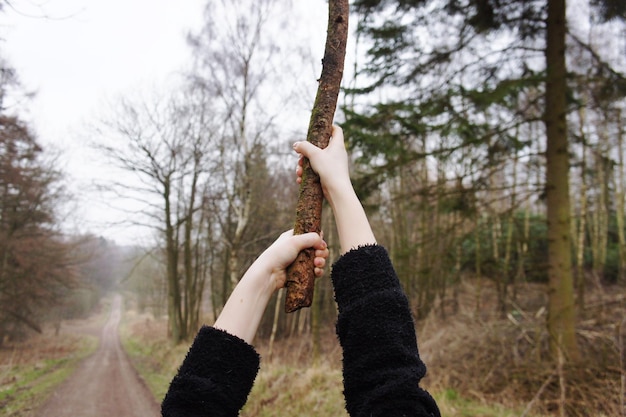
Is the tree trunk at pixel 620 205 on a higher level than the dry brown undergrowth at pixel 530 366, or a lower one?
higher

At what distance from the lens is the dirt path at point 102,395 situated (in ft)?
28.2

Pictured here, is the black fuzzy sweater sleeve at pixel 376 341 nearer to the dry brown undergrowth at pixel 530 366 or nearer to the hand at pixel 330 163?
the hand at pixel 330 163

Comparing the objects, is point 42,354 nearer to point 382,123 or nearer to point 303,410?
point 303,410

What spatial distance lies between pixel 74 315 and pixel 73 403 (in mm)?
37317

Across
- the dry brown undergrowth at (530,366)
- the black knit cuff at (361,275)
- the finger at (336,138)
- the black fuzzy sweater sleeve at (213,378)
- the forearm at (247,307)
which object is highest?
the finger at (336,138)

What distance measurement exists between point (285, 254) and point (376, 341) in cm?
45

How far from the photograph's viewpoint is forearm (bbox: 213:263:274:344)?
1.21 m

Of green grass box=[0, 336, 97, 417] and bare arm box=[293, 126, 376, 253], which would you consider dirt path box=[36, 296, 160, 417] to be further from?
bare arm box=[293, 126, 376, 253]

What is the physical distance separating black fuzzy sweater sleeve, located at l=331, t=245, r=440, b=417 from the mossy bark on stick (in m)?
0.17

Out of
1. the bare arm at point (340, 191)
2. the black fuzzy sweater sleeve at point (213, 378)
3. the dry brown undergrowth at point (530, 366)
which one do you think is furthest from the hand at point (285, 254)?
the dry brown undergrowth at point (530, 366)

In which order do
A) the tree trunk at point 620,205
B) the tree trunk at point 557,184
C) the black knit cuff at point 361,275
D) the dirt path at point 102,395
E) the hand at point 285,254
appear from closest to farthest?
the black knit cuff at point 361,275
the hand at point 285,254
the tree trunk at point 557,184
the dirt path at point 102,395
the tree trunk at point 620,205

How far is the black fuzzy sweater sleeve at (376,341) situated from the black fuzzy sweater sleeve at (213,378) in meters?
0.29

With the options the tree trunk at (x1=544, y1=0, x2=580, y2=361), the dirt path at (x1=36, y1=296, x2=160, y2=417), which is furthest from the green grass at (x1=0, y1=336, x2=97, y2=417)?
the tree trunk at (x1=544, y1=0, x2=580, y2=361)

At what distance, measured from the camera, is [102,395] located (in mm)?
10289
